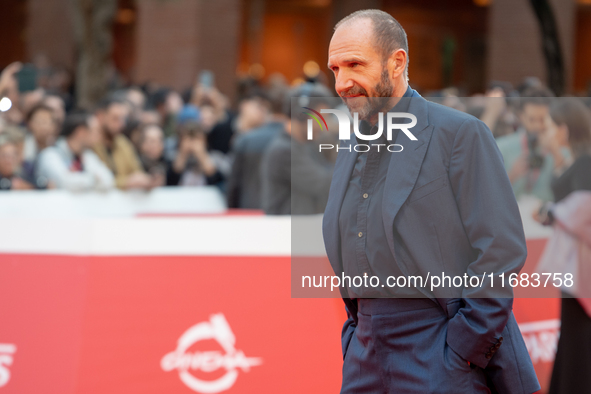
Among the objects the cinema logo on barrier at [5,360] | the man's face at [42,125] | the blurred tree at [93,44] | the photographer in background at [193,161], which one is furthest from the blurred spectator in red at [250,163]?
the blurred tree at [93,44]

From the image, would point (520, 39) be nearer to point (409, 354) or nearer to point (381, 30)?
point (381, 30)

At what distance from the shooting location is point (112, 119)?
27.4ft

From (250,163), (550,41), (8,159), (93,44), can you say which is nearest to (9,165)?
(8,159)

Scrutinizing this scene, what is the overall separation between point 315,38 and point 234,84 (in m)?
12.2

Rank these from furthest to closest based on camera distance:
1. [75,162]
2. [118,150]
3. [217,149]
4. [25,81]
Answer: [217,149]
[25,81]
[118,150]
[75,162]

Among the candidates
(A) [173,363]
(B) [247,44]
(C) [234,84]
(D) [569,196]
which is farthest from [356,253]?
(B) [247,44]

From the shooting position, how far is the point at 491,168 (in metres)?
2.28

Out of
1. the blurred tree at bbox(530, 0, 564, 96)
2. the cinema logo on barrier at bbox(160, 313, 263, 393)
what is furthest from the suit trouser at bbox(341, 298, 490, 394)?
the blurred tree at bbox(530, 0, 564, 96)

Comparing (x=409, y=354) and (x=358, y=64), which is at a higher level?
(x=358, y=64)

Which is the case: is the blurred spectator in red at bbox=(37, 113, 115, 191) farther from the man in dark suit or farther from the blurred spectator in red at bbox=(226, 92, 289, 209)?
the man in dark suit

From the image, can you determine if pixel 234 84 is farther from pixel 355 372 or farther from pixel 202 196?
pixel 355 372

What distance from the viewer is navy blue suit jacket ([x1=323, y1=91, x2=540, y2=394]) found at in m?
2.24

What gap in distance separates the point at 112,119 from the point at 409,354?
662cm

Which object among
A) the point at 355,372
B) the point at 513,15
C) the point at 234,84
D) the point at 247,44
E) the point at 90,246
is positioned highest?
the point at 247,44
